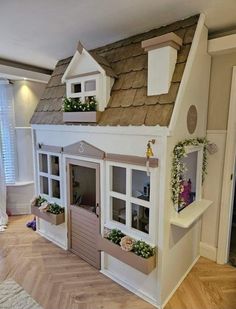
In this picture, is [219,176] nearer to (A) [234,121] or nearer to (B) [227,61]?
(A) [234,121]

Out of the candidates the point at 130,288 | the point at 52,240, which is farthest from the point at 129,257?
the point at 52,240

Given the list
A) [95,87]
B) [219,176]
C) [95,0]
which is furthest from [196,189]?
[95,0]

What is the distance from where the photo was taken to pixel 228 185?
261cm

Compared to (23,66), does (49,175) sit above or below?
below

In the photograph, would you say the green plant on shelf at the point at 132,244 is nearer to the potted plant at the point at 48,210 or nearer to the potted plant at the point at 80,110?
the potted plant at the point at 48,210

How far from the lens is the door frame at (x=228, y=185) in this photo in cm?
249

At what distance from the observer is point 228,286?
241 centimetres

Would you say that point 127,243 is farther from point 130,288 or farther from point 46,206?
point 46,206

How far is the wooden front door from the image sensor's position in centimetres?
262

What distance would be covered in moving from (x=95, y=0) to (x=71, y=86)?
3.62ft

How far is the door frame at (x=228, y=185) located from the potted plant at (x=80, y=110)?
1.46 meters

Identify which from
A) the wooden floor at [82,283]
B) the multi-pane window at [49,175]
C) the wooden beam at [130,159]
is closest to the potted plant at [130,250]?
the wooden floor at [82,283]

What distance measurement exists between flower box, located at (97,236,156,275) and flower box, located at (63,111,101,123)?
1275mm

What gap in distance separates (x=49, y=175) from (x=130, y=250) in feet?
5.34
